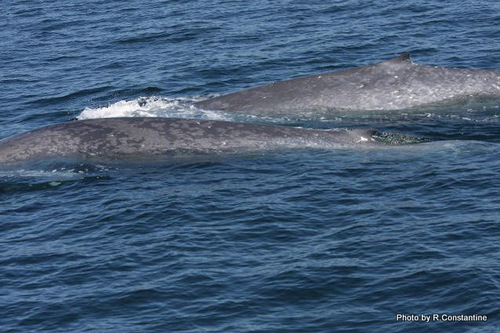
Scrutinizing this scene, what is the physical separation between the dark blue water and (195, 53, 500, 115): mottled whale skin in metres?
0.63

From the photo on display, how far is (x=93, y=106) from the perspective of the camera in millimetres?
35156

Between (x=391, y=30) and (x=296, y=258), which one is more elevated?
(x=296, y=258)

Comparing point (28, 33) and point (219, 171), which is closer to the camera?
point (219, 171)

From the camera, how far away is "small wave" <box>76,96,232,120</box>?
32.1 m

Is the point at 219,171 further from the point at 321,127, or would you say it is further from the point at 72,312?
the point at 72,312

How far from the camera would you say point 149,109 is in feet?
110

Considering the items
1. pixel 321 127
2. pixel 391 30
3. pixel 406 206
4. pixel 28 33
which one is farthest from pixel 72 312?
pixel 28 33

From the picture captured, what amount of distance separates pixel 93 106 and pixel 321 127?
29.1 ft

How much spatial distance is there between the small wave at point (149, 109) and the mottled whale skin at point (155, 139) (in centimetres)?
414

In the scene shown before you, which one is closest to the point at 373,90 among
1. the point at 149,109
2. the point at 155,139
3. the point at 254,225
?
the point at 149,109

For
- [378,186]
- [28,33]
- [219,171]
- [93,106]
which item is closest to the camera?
[378,186]

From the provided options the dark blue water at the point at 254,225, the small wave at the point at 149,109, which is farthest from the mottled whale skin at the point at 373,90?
the small wave at the point at 149,109

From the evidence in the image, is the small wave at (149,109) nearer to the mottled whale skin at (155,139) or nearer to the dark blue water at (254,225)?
the dark blue water at (254,225)

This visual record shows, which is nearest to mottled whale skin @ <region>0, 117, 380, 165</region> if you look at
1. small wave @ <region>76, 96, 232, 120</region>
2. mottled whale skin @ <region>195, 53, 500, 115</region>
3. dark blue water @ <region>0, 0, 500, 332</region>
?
dark blue water @ <region>0, 0, 500, 332</region>
